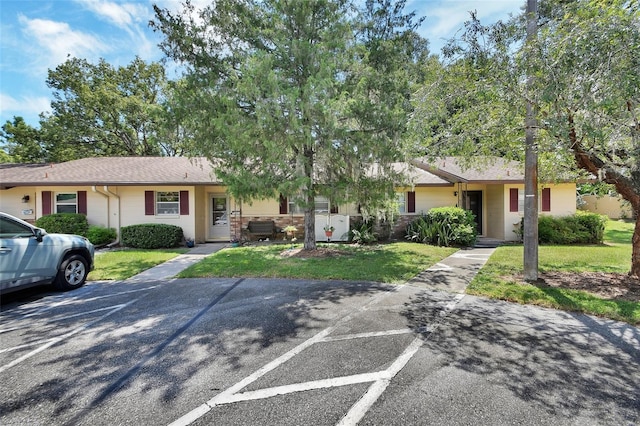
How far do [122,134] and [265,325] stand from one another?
2602 cm

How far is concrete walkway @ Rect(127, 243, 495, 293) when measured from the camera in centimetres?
669

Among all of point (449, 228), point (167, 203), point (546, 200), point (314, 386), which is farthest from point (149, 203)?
point (546, 200)

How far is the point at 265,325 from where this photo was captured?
14.4 feet

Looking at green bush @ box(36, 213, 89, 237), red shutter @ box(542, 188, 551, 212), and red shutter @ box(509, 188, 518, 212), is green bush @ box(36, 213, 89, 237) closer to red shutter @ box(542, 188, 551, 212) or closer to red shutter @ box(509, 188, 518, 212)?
red shutter @ box(509, 188, 518, 212)

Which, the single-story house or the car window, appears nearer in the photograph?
the car window

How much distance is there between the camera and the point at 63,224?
11969 millimetres

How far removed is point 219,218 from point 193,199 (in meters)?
1.83

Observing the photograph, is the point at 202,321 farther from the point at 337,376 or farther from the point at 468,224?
the point at 468,224

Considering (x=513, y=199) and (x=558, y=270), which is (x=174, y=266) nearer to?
(x=558, y=270)

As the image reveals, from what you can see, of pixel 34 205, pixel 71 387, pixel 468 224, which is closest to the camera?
pixel 71 387

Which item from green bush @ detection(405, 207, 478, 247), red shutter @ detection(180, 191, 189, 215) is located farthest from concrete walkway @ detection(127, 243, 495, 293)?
red shutter @ detection(180, 191, 189, 215)

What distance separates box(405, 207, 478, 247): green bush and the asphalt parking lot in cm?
670

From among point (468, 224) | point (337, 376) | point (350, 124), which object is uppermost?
point (350, 124)

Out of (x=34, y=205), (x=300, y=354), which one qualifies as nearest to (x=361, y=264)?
(x=300, y=354)
